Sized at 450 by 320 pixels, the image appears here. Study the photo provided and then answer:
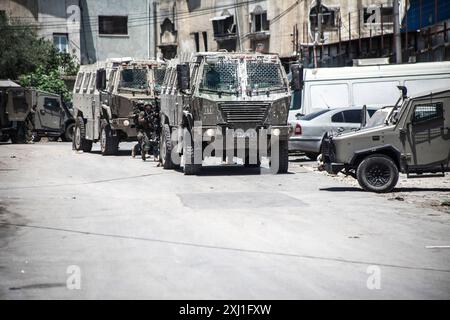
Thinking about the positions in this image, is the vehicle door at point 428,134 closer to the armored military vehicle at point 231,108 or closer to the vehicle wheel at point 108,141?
the armored military vehicle at point 231,108

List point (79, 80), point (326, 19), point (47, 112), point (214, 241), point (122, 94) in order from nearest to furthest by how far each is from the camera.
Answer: point (214, 241)
point (122, 94)
point (79, 80)
point (47, 112)
point (326, 19)

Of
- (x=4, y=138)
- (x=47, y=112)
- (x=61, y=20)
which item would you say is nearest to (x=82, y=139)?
(x=47, y=112)

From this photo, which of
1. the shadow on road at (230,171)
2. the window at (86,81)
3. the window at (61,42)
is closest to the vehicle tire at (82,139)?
the window at (86,81)

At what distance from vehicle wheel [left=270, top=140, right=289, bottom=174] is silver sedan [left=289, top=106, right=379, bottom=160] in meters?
3.22

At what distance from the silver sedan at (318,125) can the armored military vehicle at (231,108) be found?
336 centimetres

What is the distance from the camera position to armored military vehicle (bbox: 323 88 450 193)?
16.1 m

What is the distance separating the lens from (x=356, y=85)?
27047 mm

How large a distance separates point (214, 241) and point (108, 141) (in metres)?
16.1

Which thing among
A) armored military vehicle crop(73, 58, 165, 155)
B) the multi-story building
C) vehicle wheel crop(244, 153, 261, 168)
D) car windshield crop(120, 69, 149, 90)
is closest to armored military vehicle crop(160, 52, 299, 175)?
vehicle wheel crop(244, 153, 261, 168)

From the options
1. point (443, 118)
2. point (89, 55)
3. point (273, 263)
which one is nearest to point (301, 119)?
point (443, 118)

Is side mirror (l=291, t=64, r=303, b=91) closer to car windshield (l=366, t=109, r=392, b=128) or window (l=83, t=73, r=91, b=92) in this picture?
car windshield (l=366, t=109, r=392, b=128)

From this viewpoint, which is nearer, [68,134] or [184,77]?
[184,77]

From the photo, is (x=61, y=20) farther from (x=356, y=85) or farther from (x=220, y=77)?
(x=220, y=77)

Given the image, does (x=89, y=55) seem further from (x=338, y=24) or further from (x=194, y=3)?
(x=338, y=24)
